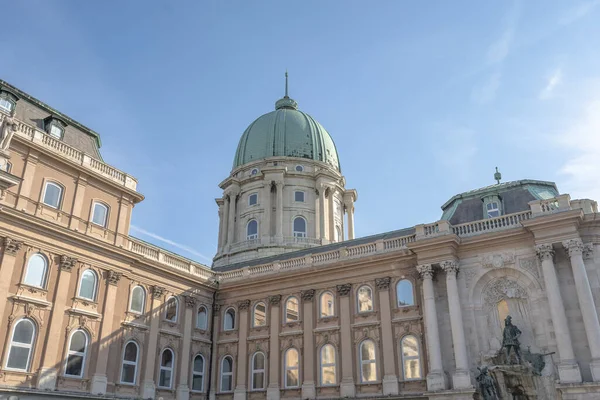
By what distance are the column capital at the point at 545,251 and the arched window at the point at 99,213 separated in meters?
24.5

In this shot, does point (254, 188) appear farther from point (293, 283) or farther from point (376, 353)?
point (376, 353)

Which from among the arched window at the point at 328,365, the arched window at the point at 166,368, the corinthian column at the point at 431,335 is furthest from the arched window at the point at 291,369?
the corinthian column at the point at 431,335

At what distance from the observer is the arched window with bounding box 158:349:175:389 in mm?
32656

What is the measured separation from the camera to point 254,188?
54.4 meters

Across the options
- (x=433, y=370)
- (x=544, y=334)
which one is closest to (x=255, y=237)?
(x=433, y=370)

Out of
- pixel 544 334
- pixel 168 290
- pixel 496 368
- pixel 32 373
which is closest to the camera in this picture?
pixel 496 368

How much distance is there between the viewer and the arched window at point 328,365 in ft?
107

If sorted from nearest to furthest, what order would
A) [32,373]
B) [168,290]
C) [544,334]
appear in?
[32,373] < [544,334] < [168,290]

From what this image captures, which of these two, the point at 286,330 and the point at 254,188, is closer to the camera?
the point at 286,330

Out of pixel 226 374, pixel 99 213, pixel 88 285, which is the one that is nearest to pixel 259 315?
pixel 226 374

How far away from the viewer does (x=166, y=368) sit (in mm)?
33094

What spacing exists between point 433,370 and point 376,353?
394 cm

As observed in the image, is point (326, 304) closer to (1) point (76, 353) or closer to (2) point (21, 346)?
(1) point (76, 353)

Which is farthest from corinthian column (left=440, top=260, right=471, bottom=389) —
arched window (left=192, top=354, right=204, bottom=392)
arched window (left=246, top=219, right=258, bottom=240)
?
arched window (left=246, top=219, right=258, bottom=240)
